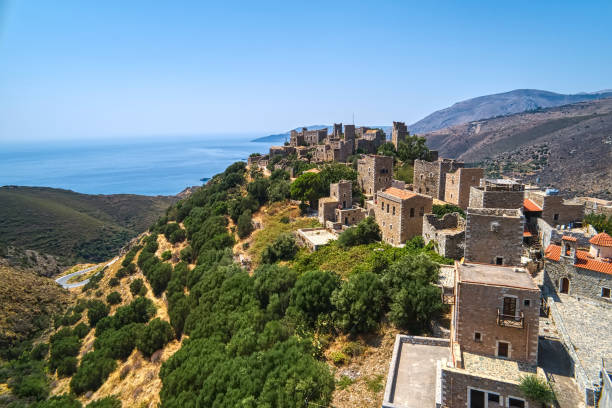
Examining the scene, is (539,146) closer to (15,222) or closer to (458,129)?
(458,129)

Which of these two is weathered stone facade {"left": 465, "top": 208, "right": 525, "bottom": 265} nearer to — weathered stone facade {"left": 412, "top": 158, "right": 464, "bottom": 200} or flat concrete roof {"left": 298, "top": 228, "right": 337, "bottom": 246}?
flat concrete roof {"left": 298, "top": 228, "right": 337, "bottom": 246}

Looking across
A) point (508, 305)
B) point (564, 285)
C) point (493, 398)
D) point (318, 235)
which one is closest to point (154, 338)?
point (318, 235)

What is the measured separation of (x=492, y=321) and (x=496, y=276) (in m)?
1.49

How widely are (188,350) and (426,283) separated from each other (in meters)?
13.7

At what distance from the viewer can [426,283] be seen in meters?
14.5

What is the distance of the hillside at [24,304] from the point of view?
3866 centimetres

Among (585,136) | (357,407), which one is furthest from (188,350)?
(585,136)

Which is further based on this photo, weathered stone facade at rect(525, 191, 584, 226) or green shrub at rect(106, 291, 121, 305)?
green shrub at rect(106, 291, 121, 305)

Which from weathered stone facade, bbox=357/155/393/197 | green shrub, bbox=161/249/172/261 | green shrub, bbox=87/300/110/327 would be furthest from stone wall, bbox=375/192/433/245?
green shrub, bbox=87/300/110/327

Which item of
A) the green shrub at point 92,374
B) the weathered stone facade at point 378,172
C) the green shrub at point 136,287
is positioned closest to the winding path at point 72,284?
the green shrub at point 136,287

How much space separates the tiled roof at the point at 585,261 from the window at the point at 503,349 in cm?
715

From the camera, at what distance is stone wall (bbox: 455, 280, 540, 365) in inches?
405

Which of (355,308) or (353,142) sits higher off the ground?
(353,142)

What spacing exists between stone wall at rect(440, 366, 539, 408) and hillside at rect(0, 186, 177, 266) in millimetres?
69016
